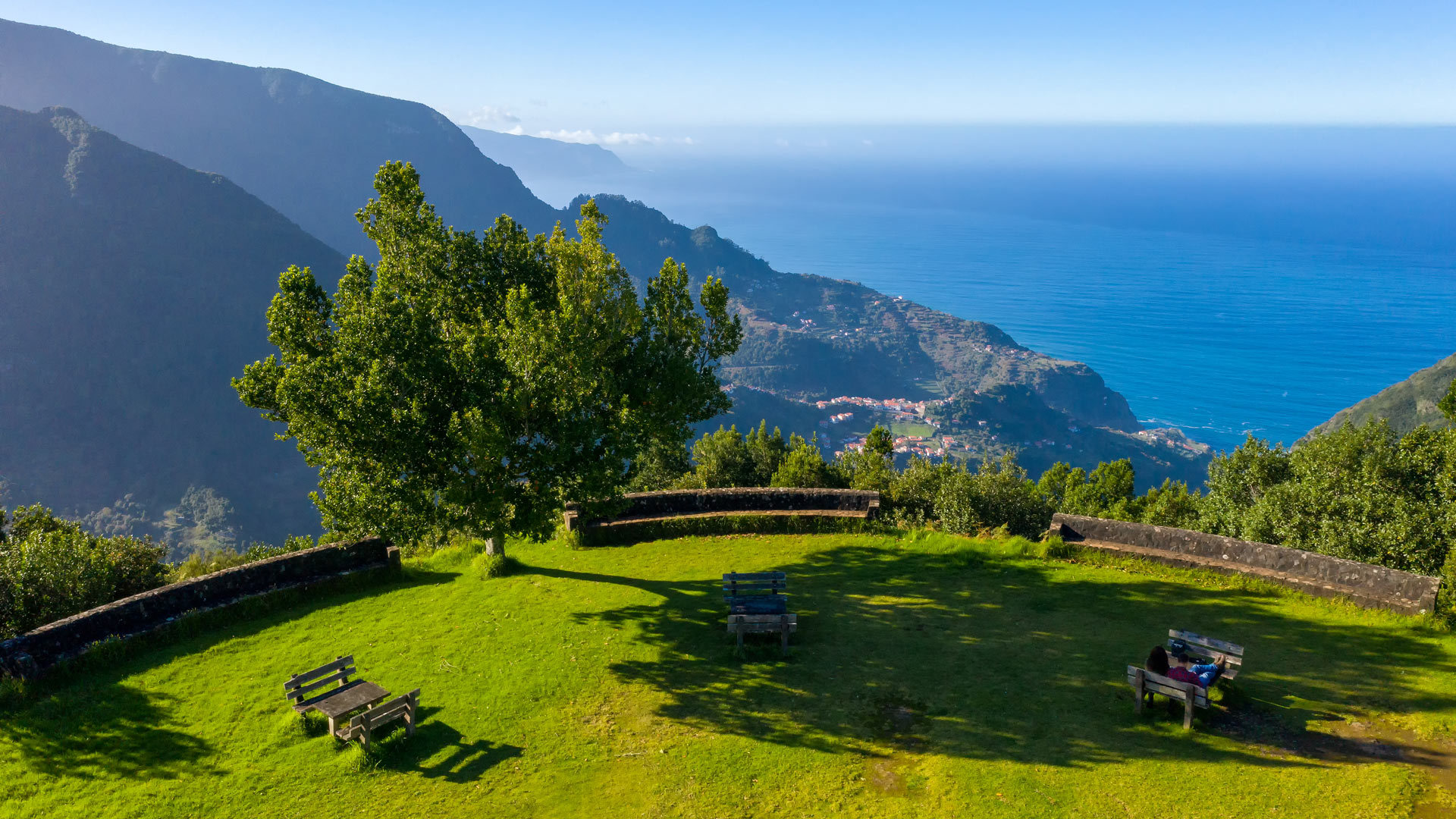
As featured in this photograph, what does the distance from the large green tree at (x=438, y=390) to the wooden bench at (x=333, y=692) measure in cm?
394

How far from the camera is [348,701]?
13.3m

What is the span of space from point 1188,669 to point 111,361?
224 metres

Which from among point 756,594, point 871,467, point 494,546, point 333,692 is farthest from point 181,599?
point 871,467

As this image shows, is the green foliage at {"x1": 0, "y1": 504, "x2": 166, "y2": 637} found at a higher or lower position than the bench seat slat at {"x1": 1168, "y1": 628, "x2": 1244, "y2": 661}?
lower

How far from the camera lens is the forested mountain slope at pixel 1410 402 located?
12388cm

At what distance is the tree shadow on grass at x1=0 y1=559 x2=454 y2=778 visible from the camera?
13.1 meters

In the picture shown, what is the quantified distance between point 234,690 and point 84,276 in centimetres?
22556

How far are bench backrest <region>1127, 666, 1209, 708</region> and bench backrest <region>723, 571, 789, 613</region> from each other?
665 centimetres

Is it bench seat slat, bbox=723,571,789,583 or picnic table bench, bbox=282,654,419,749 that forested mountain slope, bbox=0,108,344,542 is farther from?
bench seat slat, bbox=723,571,789,583

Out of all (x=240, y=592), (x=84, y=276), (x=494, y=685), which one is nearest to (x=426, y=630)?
(x=494, y=685)

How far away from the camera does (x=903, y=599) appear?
1886cm

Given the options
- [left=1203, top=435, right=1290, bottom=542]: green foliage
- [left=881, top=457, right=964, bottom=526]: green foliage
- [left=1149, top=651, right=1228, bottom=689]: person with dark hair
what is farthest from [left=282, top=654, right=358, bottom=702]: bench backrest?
[left=1203, top=435, right=1290, bottom=542]: green foliage

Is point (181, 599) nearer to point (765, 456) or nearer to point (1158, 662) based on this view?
point (1158, 662)

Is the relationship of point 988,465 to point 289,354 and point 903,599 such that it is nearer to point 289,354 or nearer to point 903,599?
point 903,599
